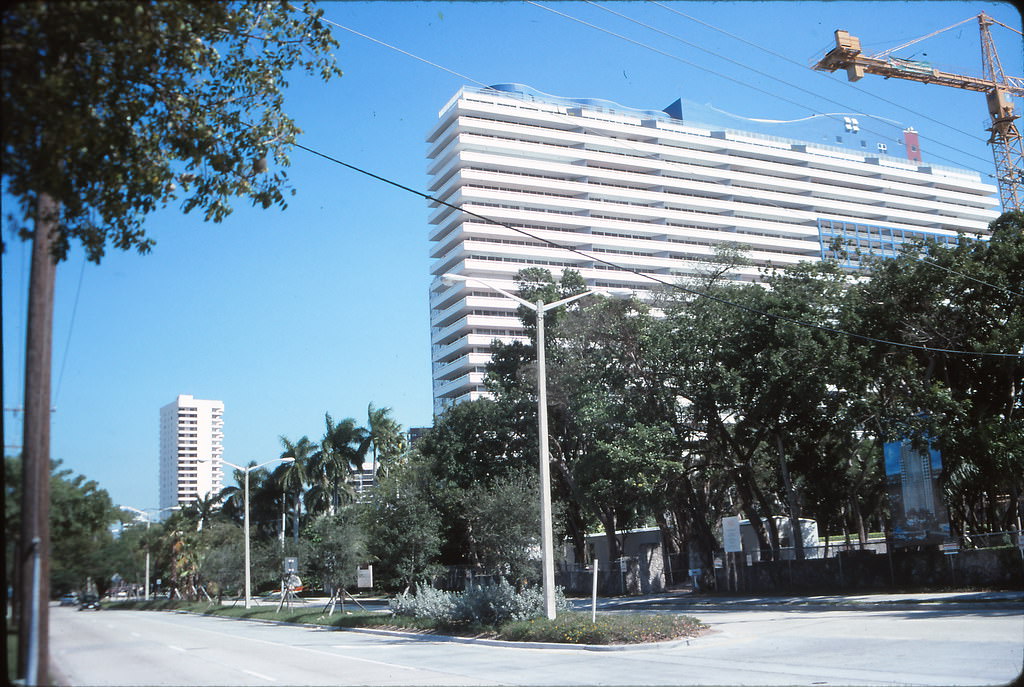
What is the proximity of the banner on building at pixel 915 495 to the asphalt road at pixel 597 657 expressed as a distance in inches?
292

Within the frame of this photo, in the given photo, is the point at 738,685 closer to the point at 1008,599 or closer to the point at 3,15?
the point at 3,15

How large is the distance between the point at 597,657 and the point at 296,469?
220 feet

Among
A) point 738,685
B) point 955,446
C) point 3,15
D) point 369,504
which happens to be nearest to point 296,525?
point 369,504

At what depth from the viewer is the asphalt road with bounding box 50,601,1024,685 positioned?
33.0 feet

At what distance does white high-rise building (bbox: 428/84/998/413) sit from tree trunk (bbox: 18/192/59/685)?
4027 inches

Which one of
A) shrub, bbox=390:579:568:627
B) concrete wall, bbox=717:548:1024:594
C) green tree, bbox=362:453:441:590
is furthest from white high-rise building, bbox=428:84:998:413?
shrub, bbox=390:579:568:627

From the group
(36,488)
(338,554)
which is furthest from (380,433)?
(36,488)

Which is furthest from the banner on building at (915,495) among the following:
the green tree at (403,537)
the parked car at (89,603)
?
the parked car at (89,603)

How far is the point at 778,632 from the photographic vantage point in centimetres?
2069

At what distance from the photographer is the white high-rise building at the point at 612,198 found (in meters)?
125

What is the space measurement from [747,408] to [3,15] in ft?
112

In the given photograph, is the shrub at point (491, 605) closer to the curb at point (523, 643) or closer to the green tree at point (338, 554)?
the curb at point (523, 643)

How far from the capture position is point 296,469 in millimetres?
80375

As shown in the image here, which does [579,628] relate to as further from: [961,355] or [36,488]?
[961,355]
